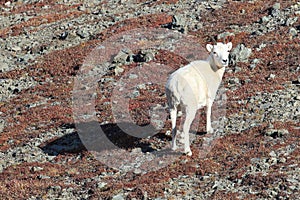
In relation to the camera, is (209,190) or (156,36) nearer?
(209,190)

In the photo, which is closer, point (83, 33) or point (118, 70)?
point (118, 70)

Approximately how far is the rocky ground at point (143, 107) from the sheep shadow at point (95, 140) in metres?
0.08

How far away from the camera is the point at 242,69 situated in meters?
28.7

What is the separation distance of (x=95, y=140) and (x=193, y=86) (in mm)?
5528

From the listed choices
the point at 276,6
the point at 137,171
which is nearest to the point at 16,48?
the point at 276,6

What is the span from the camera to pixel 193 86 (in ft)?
61.2

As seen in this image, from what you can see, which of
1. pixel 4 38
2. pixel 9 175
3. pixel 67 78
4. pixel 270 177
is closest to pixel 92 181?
pixel 9 175

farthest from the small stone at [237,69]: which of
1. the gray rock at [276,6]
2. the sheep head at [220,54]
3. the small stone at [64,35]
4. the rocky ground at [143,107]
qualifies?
the small stone at [64,35]

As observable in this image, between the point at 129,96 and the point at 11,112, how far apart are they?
6108mm

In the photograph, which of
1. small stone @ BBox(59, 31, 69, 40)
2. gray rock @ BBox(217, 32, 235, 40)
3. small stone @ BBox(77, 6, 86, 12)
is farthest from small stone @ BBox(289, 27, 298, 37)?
small stone @ BBox(77, 6, 86, 12)

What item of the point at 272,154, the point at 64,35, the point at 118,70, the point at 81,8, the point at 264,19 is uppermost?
the point at 81,8

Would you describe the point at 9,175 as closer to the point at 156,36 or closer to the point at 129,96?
the point at 129,96

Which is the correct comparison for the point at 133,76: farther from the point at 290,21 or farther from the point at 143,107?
the point at 290,21

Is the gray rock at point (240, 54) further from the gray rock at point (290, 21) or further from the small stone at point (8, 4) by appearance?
A: the small stone at point (8, 4)
